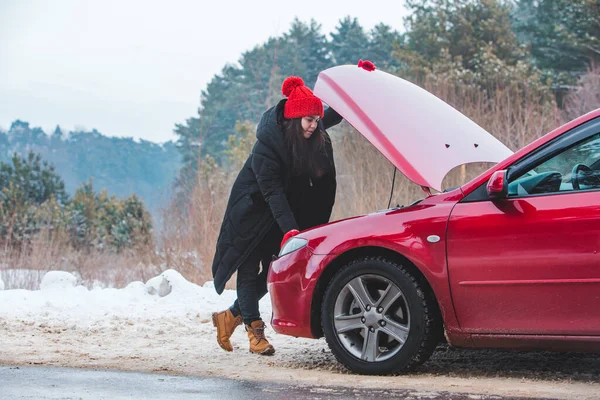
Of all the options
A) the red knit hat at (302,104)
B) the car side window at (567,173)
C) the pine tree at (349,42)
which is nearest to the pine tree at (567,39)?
the pine tree at (349,42)

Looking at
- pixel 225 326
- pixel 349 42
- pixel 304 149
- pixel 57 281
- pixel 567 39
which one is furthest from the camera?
pixel 349 42

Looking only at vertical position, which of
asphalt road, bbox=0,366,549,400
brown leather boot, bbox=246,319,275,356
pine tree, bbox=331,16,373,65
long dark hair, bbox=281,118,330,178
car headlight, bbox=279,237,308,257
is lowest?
asphalt road, bbox=0,366,549,400

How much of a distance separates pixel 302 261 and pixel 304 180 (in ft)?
3.14

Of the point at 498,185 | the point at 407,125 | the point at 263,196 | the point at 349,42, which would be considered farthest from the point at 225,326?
the point at 349,42

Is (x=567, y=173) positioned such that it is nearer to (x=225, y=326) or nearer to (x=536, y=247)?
(x=536, y=247)

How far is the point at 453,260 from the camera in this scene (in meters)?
5.50

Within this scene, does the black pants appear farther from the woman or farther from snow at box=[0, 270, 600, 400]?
snow at box=[0, 270, 600, 400]

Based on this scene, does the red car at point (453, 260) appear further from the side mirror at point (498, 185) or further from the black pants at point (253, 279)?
the black pants at point (253, 279)

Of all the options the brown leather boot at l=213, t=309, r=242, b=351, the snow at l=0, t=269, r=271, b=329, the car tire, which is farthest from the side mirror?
the snow at l=0, t=269, r=271, b=329

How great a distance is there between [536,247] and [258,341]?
8.08ft

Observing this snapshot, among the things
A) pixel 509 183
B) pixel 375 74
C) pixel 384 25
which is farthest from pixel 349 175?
pixel 384 25

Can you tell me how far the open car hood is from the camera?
607 centimetres

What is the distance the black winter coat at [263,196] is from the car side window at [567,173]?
1771 millimetres

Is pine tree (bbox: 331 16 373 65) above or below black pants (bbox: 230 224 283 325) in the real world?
above
